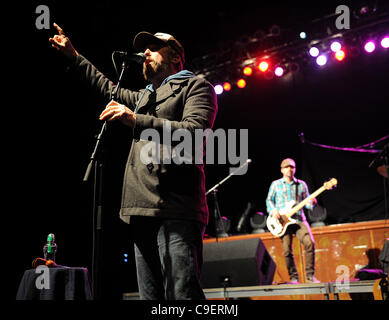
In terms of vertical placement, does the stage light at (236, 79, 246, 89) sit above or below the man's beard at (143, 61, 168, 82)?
above

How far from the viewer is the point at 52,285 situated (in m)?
2.70

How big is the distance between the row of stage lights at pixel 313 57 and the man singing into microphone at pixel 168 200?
6372 mm

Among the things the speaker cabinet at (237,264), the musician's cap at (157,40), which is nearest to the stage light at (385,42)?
the speaker cabinet at (237,264)

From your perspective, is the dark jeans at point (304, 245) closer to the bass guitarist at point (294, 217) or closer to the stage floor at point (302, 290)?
the bass guitarist at point (294, 217)

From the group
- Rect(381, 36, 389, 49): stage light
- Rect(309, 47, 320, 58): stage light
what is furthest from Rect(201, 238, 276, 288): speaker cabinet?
Rect(381, 36, 389, 49): stage light

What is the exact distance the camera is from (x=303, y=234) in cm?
662

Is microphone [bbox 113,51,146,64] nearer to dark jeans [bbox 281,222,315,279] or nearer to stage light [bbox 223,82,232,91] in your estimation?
dark jeans [bbox 281,222,315,279]

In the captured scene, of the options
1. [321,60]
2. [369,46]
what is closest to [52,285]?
[321,60]

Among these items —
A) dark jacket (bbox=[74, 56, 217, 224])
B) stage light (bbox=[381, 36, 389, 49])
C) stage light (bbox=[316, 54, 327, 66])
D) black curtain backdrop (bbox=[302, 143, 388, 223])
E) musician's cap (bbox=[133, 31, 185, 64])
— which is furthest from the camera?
stage light (bbox=[316, 54, 327, 66])

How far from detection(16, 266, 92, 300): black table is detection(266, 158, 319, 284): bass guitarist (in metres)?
4.57

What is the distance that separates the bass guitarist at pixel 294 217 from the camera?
6.52 m

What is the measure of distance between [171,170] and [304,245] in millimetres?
5265

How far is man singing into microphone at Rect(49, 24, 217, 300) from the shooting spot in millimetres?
1792

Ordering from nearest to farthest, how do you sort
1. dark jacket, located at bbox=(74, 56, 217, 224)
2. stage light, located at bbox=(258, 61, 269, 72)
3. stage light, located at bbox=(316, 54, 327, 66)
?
dark jacket, located at bbox=(74, 56, 217, 224) → stage light, located at bbox=(316, 54, 327, 66) → stage light, located at bbox=(258, 61, 269, 72)
